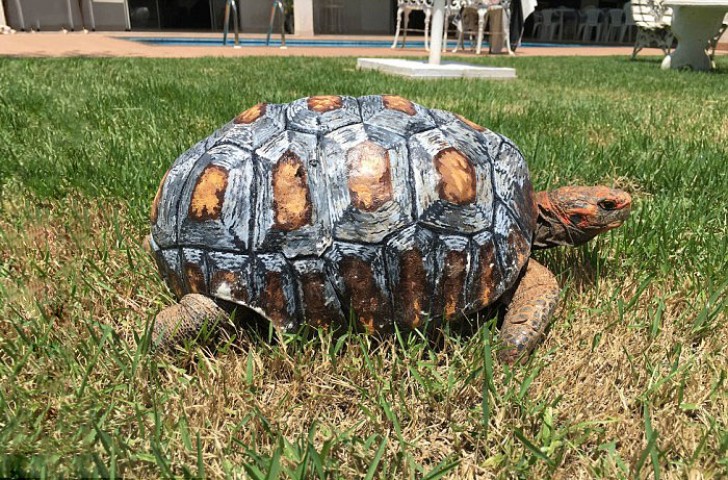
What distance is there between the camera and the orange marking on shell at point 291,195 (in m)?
1.59

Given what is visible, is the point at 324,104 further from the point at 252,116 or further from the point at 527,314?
the point at 527,314

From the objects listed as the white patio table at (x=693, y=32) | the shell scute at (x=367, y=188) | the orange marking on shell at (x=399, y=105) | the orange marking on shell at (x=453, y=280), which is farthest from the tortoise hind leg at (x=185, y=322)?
the white patio table at (x=693, y=32)

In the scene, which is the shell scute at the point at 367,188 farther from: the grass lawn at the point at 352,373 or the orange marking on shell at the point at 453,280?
the grass lawn at the point at 352,373

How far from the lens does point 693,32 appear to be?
31.5 feet

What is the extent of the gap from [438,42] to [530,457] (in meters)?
7.21

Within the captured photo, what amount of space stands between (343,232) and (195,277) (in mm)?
486

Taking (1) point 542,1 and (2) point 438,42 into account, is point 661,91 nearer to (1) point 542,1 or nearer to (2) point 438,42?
(2) point 438,42

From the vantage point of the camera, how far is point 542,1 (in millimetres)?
28891

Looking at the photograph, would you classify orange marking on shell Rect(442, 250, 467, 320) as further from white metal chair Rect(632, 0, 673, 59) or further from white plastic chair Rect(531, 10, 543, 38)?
white plastic chair Rect(531, 10, 543, 38)

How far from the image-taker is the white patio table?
940 cm

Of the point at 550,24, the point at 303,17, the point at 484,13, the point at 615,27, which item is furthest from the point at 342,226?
the point at 615,27

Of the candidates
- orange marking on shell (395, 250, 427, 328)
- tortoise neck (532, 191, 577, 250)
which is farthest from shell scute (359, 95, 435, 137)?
tortoise neck (532, 191, 577, 250)

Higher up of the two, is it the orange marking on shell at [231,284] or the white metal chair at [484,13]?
the white metal chair at [484,13]

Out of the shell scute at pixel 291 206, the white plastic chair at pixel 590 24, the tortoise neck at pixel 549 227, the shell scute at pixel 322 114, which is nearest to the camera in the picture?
the shell scute at pixel 291 206
